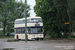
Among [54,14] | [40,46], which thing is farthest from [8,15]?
[40,46]

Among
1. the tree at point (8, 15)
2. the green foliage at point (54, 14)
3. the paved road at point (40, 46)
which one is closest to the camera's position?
the paved road at point (40, 46)

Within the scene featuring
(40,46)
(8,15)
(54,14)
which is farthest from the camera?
(8,15)

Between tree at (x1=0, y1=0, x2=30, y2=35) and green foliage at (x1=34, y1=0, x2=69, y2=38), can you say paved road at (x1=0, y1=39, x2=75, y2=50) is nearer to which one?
green foliage at (x1=34, y1=0, x2=69, y2=38)

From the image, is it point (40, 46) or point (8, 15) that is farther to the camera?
point (8, 15)

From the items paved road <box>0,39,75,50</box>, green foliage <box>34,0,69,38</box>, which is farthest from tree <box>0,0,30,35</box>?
paved road <box>0,39,75,50</box>

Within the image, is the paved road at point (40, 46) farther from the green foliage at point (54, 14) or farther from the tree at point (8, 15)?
the tree at point (8, 15)

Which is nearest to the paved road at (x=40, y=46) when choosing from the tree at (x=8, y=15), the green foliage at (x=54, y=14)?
the green foliage at (x=54, y=14)

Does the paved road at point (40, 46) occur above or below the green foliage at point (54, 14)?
below

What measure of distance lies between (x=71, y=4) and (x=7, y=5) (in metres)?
28.4

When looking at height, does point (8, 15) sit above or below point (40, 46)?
above

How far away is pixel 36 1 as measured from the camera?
175 ft

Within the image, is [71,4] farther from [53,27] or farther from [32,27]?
[32,27]

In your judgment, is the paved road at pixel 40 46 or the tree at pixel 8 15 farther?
the tree at pixel 8 15

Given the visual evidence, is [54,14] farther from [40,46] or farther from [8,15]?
[40,46]
